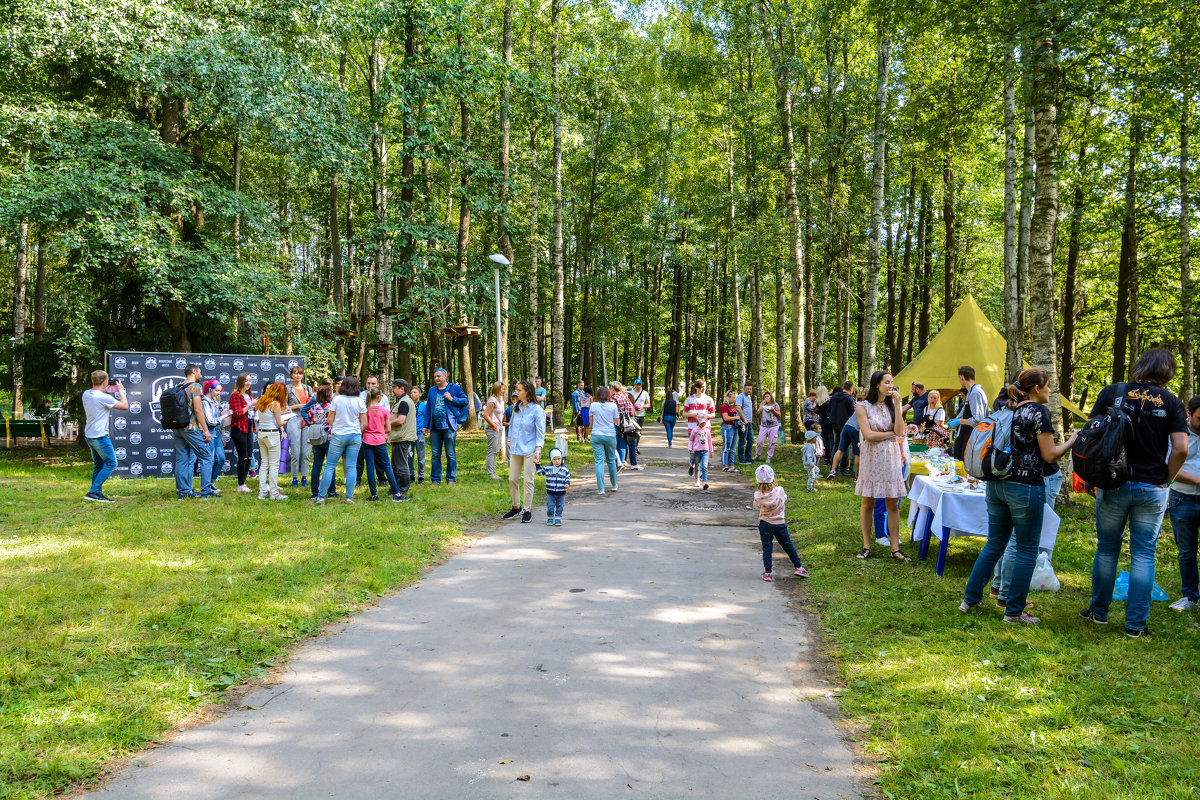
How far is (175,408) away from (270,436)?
1353mm

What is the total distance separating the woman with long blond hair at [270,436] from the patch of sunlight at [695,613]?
7460 millimetres

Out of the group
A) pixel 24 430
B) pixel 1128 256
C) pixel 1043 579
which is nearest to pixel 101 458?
pixel 1043 579

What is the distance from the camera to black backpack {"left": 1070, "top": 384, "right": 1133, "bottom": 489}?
16.3ft

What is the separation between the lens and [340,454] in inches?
413

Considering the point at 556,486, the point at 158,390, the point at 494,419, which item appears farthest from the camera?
the point at 158,390

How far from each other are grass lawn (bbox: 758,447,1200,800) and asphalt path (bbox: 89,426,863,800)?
1.16 feet

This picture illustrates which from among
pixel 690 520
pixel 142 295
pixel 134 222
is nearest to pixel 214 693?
pixel 690 520

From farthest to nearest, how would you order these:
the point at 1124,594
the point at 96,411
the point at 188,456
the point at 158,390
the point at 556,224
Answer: the point at 556,224, the point at 158,390, the point at 188,456, the point at 96,411, the point at 1124,594

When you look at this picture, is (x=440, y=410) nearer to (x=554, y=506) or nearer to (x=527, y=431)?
(x=527, y=431)

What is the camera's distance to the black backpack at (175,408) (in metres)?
10.4

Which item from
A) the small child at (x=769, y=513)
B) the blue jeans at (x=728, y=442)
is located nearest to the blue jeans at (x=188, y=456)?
the small child at (x=769, y=513)

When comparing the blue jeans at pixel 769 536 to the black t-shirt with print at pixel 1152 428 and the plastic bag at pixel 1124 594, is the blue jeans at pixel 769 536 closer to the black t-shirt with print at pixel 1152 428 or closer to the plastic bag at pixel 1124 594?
the plastic bag at pixel 1124 594

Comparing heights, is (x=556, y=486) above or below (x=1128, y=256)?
below

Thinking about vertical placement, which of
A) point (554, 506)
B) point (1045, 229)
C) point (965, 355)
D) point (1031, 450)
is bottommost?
point (554, 506)
